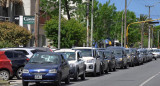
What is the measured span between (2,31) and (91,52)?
12.5 m

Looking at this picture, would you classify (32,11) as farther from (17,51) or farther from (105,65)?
(17,51)

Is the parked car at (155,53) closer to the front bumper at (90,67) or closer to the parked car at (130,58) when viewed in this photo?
the parked car at (130,58)

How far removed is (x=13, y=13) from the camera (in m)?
49.4

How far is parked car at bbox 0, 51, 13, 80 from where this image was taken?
22.8 metres

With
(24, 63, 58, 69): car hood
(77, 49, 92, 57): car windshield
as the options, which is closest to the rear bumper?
(24, 63, 58, 69): car hood

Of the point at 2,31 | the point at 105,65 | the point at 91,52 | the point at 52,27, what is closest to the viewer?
the point at 91,52

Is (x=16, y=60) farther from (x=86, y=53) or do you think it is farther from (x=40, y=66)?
(x=86, y=53)

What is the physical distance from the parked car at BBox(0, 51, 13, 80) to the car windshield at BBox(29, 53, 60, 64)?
3502 millimetres

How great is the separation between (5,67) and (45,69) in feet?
16.0

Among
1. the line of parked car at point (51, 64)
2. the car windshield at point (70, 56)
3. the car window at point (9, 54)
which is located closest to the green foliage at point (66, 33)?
the line of parked car at point (51, 64)

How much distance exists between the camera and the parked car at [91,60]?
26781 mm

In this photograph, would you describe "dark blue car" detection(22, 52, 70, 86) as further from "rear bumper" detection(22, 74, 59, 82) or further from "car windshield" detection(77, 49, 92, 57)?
"car windshield" detection(77, 49, 92, 57)

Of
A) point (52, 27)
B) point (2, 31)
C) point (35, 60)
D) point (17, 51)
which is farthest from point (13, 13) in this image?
point (35, 60)

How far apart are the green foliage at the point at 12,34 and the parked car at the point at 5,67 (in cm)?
1442
